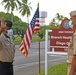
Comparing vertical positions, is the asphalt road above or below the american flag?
below

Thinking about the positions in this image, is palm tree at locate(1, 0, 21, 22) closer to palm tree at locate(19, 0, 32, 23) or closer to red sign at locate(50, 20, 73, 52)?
palm tree at locate(19, 0, 32, 23)

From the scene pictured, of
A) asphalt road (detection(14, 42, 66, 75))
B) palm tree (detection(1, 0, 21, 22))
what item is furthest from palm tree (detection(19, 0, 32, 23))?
asphalt road (detection(14, 42, 66, 75))

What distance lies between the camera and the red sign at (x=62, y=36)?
923cm

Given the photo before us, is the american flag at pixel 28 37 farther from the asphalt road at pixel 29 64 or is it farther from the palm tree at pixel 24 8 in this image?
the palm tree at pixel 24 8

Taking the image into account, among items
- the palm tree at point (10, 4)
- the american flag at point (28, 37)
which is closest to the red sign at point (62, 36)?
the american flag at point (28, 37)

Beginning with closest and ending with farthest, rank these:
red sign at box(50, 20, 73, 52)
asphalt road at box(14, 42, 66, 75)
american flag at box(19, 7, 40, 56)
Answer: red sign at box(50, 20, 73, 52), american flag at box(19, 7, 40, 56), asphalt road at box(14, 42, 66, 75)

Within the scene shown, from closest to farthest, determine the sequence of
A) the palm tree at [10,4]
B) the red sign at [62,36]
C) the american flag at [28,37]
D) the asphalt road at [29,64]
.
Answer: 1. the red sign at [62,36]
2. the american flag at [28,37]
3. the asphalt road at [29,64]
4. the palm tree at [10,4]

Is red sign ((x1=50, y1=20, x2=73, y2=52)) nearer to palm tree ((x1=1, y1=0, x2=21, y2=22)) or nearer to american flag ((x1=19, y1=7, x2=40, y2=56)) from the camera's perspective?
american flag ((x1=19, y1=7, x2=40, y2=56))

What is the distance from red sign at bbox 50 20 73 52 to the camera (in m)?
9.23

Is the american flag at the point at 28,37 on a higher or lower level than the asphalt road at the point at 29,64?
higher

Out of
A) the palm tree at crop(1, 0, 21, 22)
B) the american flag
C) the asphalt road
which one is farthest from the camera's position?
the palm tree at crop(1, 0, 21, 22)

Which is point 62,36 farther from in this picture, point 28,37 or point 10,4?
point 10,4

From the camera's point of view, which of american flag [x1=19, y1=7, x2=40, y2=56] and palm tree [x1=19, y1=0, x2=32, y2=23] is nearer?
american flag [x1=19, y1=7, x2=40, y2=56]

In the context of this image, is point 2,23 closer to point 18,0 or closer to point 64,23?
point 64,23
